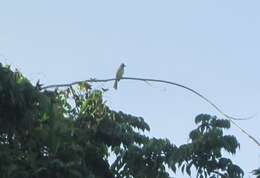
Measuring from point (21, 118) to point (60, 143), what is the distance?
104 cm

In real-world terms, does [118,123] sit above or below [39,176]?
above

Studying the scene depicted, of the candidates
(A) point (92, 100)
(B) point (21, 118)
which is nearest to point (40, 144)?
(B) point (21, 118)

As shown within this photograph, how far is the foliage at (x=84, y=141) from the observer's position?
6871 millimetres

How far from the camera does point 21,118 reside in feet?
22.5

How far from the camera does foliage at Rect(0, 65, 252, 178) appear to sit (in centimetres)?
687

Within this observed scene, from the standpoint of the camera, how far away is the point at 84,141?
934 cm

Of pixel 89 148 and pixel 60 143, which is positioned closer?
pixel 60 143

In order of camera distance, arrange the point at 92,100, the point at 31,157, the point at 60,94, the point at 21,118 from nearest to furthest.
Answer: the point at 21,118 → the point at 31,157 → the point at 60,94 → the point at 92,100

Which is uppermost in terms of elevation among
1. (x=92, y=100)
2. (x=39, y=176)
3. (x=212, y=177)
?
(x=92, y=100)

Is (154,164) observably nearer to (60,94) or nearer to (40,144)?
(60,94)

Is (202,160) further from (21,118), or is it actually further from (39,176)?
(21,118)

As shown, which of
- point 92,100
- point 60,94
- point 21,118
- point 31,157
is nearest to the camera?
point 21,118

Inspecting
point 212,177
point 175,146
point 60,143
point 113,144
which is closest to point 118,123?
point 113,144

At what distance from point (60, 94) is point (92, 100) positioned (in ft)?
2.28
